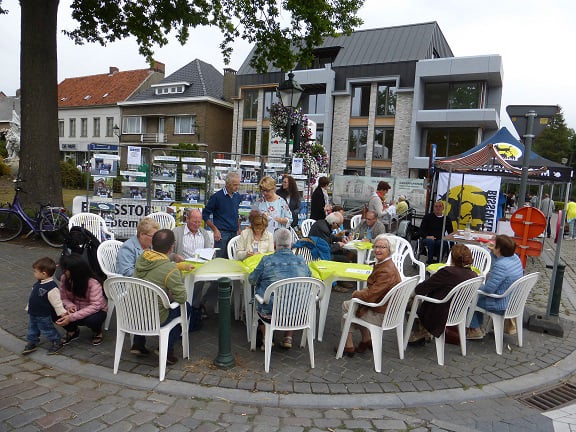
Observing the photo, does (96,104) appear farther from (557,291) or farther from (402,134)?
(557,291)

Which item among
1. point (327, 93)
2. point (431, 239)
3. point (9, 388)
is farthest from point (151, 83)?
point (9, 388)

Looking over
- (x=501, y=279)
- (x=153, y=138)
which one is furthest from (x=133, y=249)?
(x=153, y=138)

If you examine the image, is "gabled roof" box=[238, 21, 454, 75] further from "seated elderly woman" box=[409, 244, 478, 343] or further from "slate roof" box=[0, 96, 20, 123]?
"slate roof" box=[0, 96, 20, 123]

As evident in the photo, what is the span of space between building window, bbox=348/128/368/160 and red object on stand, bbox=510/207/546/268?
21.4 meters

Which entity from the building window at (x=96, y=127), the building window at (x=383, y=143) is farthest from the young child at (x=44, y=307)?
the building window at (x=96, y=127)

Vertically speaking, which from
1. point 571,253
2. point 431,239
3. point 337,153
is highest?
point 337,153

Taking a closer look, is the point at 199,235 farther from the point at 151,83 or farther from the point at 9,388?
the point at 151,83

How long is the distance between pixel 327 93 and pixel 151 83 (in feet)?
61.9

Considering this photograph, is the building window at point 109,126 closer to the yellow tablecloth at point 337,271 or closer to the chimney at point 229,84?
the chimney at point 229,84

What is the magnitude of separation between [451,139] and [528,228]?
67.6 feet

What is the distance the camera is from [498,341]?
179 inches

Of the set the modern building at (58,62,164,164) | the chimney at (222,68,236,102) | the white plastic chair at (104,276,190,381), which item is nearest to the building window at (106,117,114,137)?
the modern building at (58,62,164,164)

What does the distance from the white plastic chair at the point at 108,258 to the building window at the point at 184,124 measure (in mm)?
29046

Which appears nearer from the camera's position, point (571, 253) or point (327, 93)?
point (571, 253)
